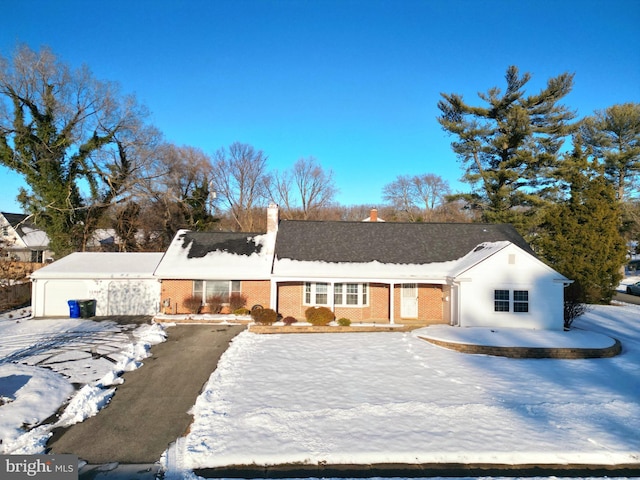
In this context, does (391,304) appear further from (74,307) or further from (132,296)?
(74,307)

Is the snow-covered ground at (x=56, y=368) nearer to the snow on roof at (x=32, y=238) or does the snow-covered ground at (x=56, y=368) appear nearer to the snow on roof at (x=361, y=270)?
the snow on roof at (x=361, y=270)

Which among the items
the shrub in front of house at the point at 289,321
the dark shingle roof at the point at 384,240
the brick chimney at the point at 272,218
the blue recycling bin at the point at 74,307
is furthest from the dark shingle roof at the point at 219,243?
the blue recycling bin at the point at 74,307

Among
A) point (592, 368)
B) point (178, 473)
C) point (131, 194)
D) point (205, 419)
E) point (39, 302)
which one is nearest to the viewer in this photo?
point (178, 473)

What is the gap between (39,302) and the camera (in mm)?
18656

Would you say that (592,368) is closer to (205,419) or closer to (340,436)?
(340,436)

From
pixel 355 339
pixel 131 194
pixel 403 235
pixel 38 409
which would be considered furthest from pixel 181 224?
pixel 38 409

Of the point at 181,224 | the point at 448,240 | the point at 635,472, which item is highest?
the point at 181,224

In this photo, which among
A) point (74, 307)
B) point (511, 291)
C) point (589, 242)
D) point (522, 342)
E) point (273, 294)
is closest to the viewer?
point (522, 342)

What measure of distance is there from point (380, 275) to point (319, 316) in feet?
11.4

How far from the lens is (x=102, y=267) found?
19.9 metres

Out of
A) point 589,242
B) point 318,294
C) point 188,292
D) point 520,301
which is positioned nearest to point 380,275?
point 318,294

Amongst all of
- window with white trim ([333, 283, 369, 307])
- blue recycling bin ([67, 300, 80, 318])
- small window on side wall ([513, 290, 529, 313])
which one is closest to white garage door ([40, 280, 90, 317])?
blue recycling bin ([67, 300, 80, 318])

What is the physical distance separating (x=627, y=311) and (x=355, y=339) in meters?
17.6

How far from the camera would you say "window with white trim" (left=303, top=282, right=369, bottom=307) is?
17.9 meters
